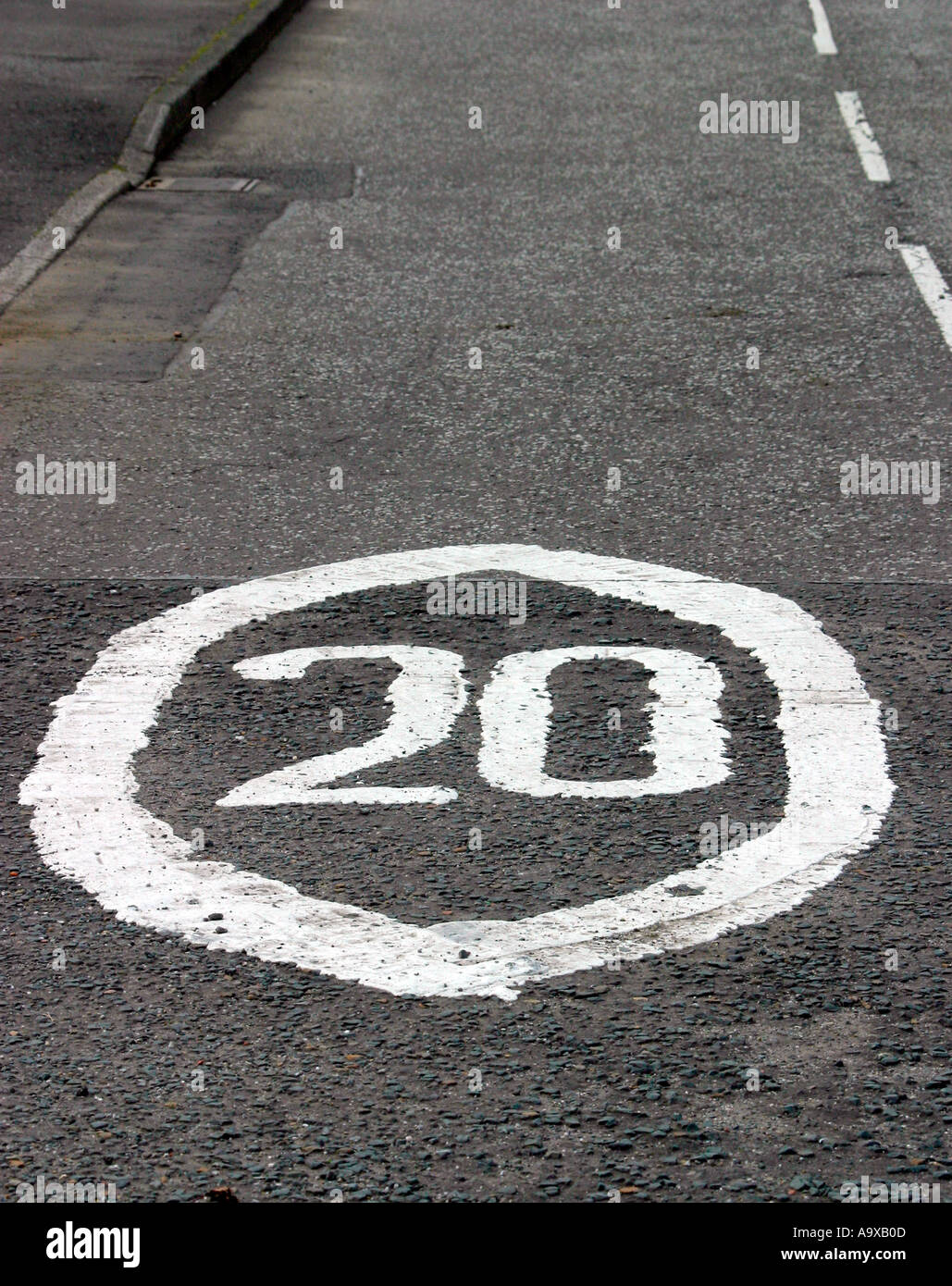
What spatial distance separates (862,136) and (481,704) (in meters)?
8.71

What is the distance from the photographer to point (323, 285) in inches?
374

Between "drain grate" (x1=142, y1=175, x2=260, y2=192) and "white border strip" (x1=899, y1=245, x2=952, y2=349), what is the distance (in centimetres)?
429

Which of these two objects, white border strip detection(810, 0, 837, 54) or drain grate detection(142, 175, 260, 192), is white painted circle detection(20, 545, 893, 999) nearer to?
drain grate detection(142, 175, 260, 192)

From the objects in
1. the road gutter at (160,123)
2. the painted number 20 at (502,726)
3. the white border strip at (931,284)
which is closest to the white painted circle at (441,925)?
the painted number 20 at (502,726)

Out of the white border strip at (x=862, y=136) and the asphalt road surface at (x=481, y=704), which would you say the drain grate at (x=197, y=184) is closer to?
the asphalt road surface at (x=481, y=704)

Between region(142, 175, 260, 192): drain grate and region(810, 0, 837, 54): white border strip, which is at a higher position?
region(810, 0, 837, 54): white border strip

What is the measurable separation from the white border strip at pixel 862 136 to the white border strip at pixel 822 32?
173 cm

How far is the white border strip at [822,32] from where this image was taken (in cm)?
1542

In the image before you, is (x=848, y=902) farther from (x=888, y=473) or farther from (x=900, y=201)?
(x=900, y=201)

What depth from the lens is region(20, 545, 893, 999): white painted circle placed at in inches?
156

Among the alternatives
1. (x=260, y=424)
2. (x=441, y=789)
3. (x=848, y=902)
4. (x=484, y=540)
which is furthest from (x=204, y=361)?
(x=848, y=902)

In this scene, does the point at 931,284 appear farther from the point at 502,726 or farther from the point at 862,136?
the point at 502,726

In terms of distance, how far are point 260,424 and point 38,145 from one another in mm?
5517

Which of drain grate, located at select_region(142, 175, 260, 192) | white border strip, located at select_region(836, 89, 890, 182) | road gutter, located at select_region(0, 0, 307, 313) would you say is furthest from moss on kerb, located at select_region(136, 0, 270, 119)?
white border strip, located at select_region(836, 89, 890, 182)
